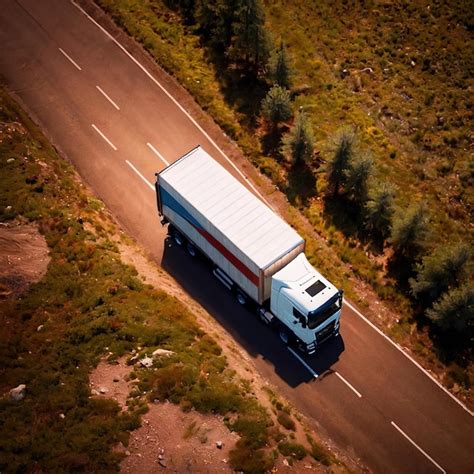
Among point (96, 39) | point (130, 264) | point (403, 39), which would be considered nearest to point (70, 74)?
point (96, 39)

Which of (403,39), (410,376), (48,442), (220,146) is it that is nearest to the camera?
(48,442)

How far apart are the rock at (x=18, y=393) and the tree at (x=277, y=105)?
24.4 metres

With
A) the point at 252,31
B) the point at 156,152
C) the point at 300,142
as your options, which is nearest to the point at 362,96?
the point at 300,142

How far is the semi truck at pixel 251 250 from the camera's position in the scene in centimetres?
2912

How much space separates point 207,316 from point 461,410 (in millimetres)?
14638

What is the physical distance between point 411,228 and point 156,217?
52.7ft

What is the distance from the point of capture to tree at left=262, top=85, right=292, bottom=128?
129ft

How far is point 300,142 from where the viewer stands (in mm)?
37719

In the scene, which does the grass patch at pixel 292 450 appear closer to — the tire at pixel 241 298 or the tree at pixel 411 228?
the tire at pixel 241 298

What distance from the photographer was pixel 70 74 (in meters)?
43.0

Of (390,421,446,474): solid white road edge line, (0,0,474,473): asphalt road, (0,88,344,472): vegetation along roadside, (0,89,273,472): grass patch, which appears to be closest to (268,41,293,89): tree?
(0,0,474,473): asphalt road

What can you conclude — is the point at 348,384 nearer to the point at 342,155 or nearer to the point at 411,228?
the point at 411,228

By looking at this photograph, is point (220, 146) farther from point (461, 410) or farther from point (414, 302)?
point (461, 410)

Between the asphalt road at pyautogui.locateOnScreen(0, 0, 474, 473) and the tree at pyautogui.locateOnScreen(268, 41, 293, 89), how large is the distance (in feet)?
23.8
